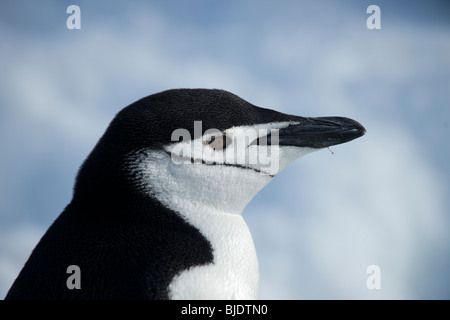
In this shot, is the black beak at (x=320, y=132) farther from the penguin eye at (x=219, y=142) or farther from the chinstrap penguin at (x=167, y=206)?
the penguin eye at (x=219, y=142)

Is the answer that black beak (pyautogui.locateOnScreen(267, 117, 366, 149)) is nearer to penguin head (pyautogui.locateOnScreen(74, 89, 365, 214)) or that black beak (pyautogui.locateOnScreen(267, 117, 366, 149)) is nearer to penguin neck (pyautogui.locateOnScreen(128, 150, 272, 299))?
penguin head (pyautogui.locateOnScreen(74, 89, 365, 214))

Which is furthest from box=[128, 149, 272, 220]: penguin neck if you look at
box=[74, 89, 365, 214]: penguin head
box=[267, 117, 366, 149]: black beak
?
box=[267, 117, 366, 149]: black beak

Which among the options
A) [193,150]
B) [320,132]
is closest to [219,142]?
[193,150]

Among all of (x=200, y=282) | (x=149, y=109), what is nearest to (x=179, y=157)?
(x=149, y=109)

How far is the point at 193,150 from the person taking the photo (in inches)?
73.9

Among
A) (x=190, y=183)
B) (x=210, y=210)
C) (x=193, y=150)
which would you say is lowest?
(x=210, y=210)

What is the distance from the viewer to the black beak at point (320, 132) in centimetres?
213

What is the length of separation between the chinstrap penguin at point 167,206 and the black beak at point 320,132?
0.03ft

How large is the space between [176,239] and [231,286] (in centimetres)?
26

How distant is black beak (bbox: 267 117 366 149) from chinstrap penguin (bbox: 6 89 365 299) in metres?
0.01

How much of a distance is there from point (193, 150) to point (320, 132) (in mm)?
624

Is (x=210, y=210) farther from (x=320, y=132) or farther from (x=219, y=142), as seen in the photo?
(x=320, y=132)

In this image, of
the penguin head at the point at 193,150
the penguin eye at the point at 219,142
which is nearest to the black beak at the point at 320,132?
the penguin head at the point at 193,150
